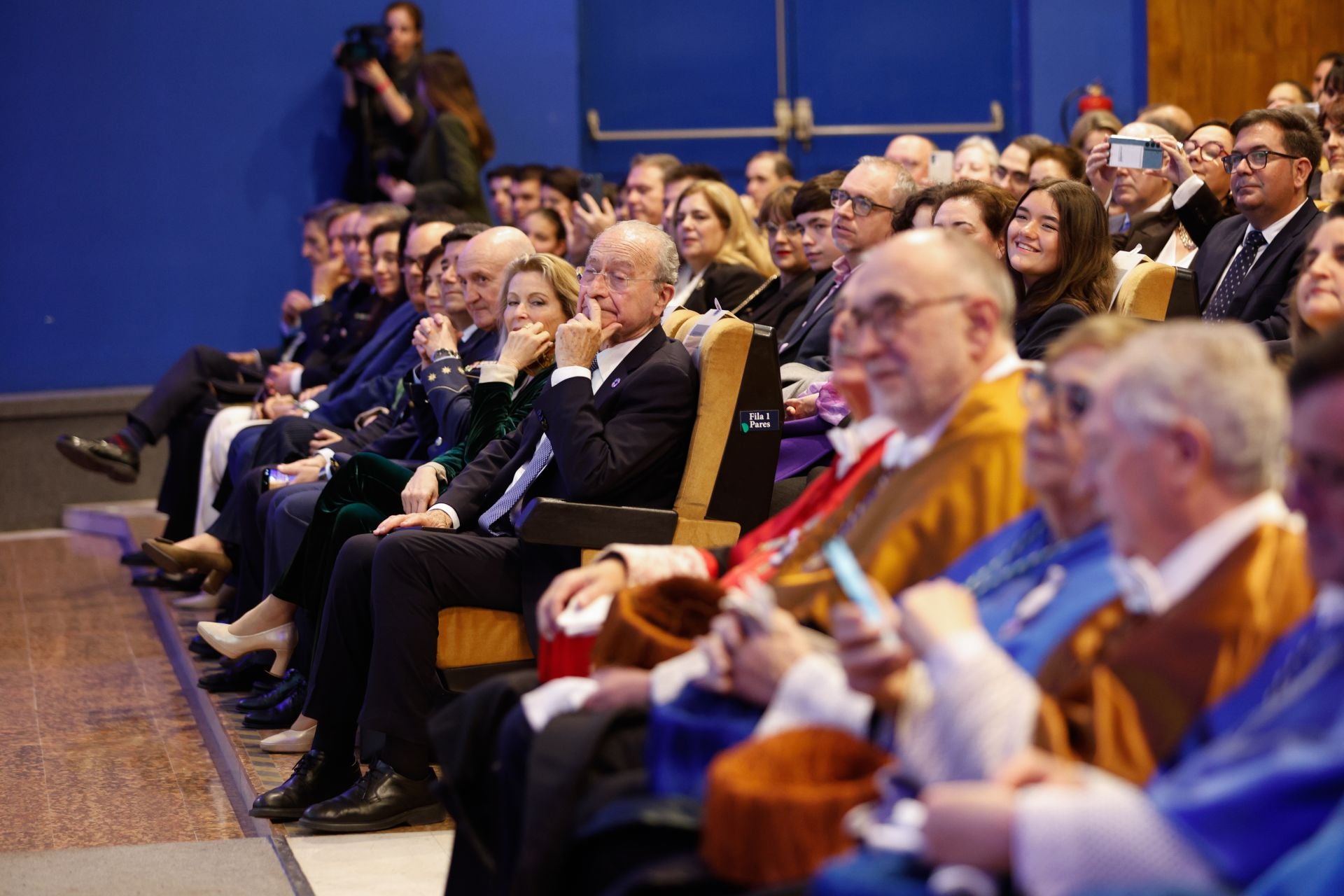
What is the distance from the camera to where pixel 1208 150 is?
5285 millimetres

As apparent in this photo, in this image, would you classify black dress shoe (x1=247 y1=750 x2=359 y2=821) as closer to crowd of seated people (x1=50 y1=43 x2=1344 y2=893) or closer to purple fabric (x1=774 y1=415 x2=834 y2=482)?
crowd of seated people (x1=50 y1=43 x2=1344 y2=893)

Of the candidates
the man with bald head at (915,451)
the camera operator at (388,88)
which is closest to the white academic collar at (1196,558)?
the man with bald head at (915,451)

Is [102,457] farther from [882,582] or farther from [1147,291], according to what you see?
[882,582]

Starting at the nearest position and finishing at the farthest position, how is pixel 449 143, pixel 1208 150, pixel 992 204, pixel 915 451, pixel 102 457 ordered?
pixel 915 451, pixel 992 204, pixel 1208 150, pixel 102 457, pixel 449 143

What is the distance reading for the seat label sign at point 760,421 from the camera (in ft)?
11.0

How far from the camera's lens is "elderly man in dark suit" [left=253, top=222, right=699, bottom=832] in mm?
3207

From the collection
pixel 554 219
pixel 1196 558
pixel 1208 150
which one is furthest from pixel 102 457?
pixel 1196 558

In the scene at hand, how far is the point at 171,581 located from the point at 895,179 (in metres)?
3.04

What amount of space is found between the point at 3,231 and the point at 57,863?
594 cm

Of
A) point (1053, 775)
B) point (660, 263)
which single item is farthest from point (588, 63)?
point (1053, 775)

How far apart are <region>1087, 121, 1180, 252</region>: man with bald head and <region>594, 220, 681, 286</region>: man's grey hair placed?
1863mm

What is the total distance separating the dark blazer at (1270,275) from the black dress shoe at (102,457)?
4096 mm

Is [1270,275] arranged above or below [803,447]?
above

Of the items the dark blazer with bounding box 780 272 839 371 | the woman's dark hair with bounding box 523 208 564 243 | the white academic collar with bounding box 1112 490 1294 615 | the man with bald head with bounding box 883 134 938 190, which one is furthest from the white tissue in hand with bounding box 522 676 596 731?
the man with bald head with bounding box 883 134 938 190
